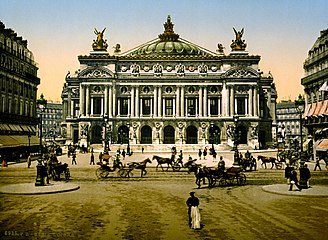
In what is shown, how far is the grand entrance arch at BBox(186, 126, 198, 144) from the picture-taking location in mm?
90250

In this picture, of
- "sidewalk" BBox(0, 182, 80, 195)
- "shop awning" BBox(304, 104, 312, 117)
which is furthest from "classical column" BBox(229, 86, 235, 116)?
"sidewalk" BBox(0, 182, 80, 195)

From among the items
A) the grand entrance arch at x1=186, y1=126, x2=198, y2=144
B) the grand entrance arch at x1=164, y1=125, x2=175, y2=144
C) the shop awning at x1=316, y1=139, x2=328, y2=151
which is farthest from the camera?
the grand entrance arch at x1=186, y1=126, x2=198, y2=144

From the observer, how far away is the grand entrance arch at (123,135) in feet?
293

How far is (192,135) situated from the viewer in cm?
9044

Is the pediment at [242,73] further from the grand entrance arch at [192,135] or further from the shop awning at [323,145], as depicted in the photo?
the shop awning at [323,145]

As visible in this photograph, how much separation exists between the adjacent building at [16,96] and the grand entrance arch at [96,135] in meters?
23.8

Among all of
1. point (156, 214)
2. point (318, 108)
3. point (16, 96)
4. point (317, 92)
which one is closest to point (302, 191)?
point (156, 214)

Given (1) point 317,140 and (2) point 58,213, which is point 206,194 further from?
(1) point 317,140

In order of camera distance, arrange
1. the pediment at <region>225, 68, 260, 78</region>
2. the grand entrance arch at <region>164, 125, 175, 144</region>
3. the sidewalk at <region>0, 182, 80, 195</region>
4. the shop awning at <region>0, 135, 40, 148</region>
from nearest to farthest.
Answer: the sidewalk at <region>0, 182, 80, 195</region> < the shop awning at <region>0, 135, 40, 148</region> < the grand entrance arch at <region>164, 125, 175, 144</region> < the pediment at <region>225, 68, 260, 78</region>

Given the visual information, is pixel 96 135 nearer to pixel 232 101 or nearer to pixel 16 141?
pixel 232 101

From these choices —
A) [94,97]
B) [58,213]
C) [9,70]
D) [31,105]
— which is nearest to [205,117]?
[94,97]

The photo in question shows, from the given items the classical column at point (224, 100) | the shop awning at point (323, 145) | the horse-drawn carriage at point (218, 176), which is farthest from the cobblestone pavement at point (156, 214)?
the classical column at point (224, 100)

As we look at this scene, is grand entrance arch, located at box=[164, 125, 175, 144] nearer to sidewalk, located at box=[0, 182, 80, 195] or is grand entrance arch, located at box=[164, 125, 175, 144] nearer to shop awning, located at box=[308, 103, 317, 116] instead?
shop awning, located at box=[308, 103, 317, 116]

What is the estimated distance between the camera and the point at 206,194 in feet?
73.2
